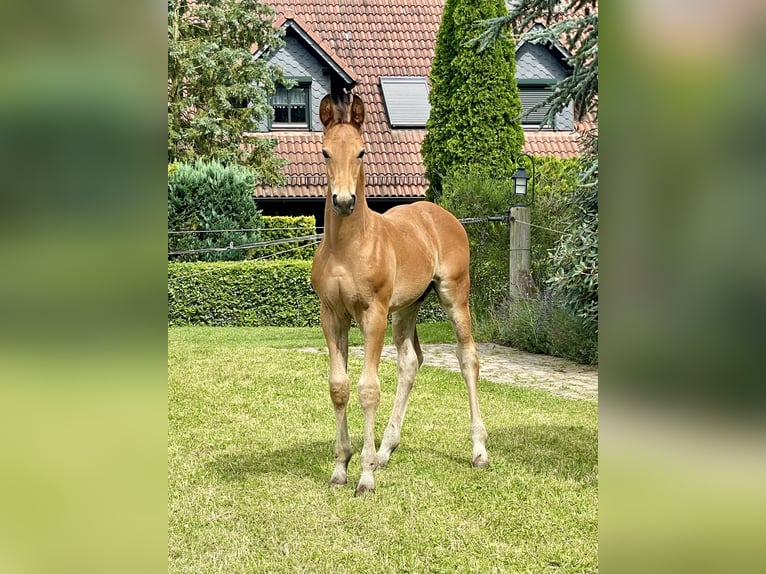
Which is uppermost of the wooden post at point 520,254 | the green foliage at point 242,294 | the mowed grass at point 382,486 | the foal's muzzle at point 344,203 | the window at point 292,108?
the window at point 292,108

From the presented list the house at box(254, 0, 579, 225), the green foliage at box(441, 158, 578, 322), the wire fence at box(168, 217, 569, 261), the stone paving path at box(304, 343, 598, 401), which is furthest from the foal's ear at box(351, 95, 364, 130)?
the house at box(254, 0, 579, 225)

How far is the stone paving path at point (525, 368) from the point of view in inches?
384

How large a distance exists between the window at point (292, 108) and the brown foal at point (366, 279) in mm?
14970

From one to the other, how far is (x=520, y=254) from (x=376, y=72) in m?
10.3

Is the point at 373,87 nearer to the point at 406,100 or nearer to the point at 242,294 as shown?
the point at 406,100

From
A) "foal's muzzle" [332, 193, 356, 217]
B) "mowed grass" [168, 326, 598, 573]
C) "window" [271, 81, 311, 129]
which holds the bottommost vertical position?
"mowed grass" [168, 326, 598, 573]

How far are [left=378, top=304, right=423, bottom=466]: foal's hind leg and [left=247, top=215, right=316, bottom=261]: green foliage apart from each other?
9526mm

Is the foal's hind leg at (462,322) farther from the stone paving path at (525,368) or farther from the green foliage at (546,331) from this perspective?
the green foliage at (546,331)

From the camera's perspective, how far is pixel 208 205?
15.6 m

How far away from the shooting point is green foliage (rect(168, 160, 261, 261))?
50.8 feet

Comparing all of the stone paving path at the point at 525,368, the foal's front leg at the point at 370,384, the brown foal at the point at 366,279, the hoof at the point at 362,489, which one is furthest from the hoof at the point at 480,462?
the stone paving path at the point at 525,368

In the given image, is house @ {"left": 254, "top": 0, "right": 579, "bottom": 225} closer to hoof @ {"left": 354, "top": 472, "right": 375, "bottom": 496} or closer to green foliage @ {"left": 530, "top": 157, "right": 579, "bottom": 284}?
green foliage @ {"left": 530, "top": 157, "right": 579, "bottom": 284}
